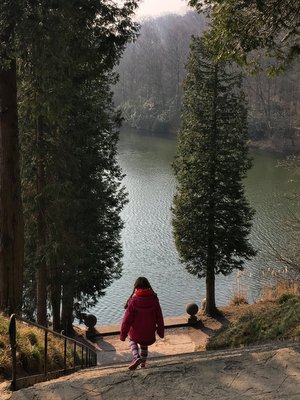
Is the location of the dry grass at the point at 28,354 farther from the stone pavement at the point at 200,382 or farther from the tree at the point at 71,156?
the tree at the point at 71,156

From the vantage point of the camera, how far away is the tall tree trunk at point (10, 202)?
25.6ft

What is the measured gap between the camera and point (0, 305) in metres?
8.27

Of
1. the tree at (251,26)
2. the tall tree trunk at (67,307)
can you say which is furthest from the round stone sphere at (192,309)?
the tree at (251,26)

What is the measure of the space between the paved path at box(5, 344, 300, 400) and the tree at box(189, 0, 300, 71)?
5.19 meters

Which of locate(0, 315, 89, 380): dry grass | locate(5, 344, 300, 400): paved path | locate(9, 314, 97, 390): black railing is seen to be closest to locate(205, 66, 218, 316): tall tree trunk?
locate(9, 314, 97, 390): black railing

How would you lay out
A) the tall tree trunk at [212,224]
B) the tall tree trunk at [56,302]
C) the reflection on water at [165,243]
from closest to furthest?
the tall tree trunk at [56,302], the tall tree trunk at [212,224], the reflection on water at [165,243]

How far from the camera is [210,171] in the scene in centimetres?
1691

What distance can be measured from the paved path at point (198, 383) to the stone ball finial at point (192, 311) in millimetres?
11671

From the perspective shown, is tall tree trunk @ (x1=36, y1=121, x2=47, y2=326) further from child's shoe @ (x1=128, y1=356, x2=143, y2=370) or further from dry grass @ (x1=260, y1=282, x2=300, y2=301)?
child's shoe @ (x1=128, y1=356, x2=143, y2=370)

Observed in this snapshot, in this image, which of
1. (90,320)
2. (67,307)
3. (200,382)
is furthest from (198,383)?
(90,320)

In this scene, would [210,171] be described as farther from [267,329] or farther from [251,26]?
[267,329]

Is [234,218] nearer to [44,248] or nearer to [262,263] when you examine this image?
[262,263]

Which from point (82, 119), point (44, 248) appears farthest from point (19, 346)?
point (82, 119)

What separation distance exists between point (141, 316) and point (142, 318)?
28 mm
